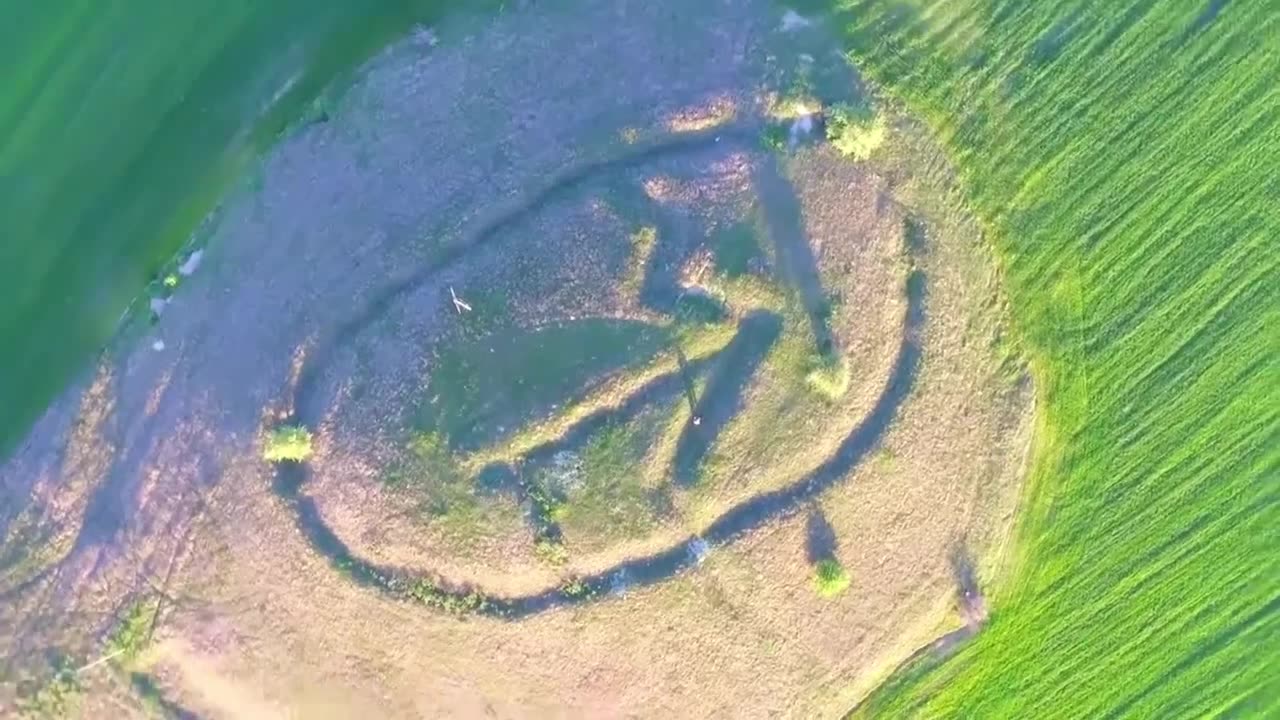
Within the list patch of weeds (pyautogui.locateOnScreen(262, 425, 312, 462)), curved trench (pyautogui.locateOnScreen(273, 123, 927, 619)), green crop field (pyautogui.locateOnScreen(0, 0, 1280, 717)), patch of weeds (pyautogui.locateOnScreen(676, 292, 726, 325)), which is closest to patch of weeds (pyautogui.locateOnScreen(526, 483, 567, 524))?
curved trench (pyautogui.locateOnScreen(273, 123, 927, 619))

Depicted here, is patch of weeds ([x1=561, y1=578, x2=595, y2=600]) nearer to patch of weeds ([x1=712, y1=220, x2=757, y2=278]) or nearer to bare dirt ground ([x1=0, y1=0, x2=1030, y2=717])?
bare dirt ground ([x1=0, y1=0, x2=1030, y2=717])

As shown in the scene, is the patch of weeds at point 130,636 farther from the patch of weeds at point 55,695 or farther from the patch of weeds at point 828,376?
the patch of weeds at point 828,376

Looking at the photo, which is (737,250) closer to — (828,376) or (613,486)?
(828,376)

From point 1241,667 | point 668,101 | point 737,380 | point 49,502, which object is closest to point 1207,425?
point 1241,667

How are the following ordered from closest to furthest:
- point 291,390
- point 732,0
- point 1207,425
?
1. point 291,390
2. point 732,0
3. point 1207,425

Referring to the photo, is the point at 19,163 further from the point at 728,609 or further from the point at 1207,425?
the point at 1207,425

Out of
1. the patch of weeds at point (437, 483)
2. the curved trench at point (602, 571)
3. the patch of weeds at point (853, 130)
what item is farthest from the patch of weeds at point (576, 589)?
the patch of weeds at point (853, 130)
